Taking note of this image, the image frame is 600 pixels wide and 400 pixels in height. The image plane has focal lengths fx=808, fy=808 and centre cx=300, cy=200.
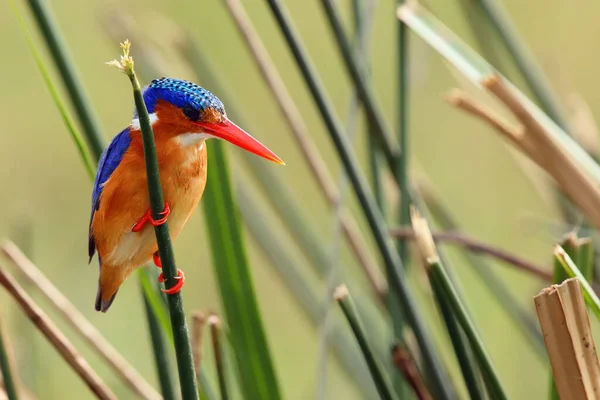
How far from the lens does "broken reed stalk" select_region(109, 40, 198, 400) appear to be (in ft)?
1.29

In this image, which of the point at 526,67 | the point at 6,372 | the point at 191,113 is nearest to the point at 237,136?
the point at 191,113

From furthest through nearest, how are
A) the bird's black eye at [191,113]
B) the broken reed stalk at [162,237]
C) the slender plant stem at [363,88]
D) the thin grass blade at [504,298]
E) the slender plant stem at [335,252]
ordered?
the thin grass blade at [504,298], the slender plant stem at [335,252], the slender plant stem at [363,88], the bird's black eye at [191,113], the broken reed stalk at [162,237]

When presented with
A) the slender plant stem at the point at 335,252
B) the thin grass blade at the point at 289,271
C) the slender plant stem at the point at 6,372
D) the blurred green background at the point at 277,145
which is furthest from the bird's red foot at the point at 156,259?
the blurred green background at the point at 277,145

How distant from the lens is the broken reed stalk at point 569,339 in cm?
50

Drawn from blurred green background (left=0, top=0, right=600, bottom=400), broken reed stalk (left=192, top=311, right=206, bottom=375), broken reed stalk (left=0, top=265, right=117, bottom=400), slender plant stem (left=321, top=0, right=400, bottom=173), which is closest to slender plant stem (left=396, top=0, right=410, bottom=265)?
slender plant stem (left=321, top=0, right=400, bottom=173)

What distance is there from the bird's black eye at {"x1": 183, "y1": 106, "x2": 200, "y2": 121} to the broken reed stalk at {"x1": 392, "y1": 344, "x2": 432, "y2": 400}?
33cm

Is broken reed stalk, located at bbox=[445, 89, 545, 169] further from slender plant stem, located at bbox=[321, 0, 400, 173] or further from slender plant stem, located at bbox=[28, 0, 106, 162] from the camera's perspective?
slender plant stem, located at bbox=[28, 0, 106, 162]

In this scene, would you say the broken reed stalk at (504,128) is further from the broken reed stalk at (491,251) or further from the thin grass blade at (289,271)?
the thin grass blade at (289,271)

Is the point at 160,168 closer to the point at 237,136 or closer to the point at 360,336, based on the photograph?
the point at 237,136

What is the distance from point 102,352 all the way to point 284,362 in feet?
4.93

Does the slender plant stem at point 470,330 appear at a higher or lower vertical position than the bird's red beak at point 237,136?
lower

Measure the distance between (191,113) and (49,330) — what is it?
0.85 ft

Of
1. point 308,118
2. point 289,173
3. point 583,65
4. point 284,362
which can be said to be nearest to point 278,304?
→ point 284,362

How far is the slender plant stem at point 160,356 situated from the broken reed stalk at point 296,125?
278mm
